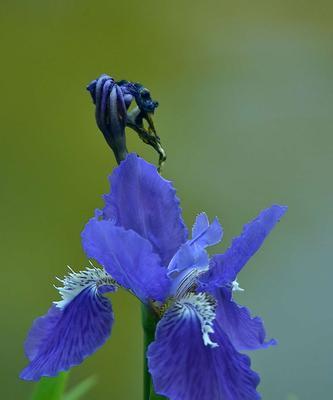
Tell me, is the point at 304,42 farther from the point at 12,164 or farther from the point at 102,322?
the point at 102,322

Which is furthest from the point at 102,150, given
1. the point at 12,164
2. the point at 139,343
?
the point at 139,343

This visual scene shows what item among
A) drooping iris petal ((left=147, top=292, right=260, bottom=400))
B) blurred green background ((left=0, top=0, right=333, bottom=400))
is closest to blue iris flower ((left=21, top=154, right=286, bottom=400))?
drooping iris petal ((left=147, top=292, right=260, bottom=400))

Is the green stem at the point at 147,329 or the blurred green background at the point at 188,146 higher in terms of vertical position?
the blurred green background at the point at 188,146

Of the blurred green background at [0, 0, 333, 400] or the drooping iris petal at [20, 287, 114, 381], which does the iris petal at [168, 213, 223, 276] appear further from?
the blurred green background at [0, 0, 333, 400]

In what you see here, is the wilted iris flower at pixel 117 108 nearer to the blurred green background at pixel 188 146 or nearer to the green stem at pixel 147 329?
the green stem at pixel 147 329

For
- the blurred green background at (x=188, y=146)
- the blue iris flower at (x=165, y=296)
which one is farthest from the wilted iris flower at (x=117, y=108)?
the blurred green background at (x=188, y=146)

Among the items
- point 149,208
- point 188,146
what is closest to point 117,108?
point 149,208
